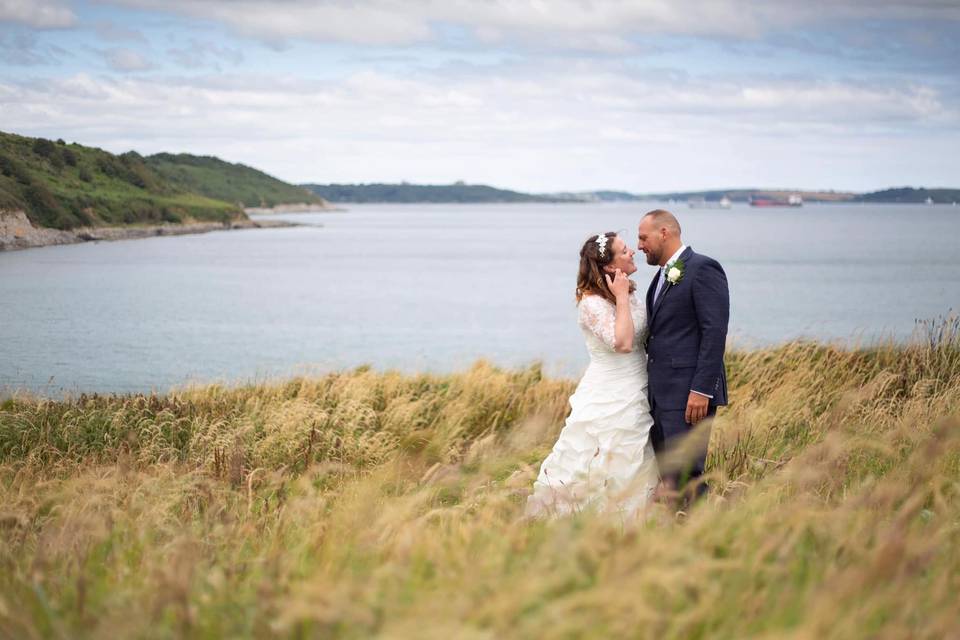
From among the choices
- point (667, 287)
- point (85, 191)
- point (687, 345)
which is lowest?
point (687, 345)

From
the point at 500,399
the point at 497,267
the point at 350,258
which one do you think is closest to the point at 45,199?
the point at 350,258

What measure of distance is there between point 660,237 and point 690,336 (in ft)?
2.43

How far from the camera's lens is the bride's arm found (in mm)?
6262

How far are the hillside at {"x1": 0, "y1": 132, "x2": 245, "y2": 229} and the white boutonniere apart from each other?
56.7 metres

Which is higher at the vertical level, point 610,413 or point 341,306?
point 610,413

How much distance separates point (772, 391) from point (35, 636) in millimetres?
10277

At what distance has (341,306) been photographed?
4978cm

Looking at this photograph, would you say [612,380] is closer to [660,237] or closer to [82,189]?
[660,237]

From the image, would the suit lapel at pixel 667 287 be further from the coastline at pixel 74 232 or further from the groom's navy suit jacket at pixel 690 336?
the coastline at pixel 74 232

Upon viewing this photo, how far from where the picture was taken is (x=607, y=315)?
21.1 ft

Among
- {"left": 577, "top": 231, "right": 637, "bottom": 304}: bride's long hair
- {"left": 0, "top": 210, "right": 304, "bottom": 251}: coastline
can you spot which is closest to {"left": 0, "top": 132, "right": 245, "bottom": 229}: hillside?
{"left": 0, "top": 210, "right": 304, "bottom": 251}: coastline

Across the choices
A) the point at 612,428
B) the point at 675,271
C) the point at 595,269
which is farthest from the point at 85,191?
the point at 675,271

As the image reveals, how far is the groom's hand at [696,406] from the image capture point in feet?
19.8

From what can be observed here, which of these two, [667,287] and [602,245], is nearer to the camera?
[667,287]
